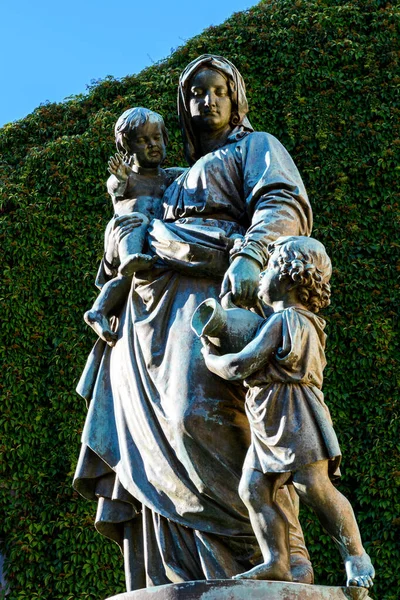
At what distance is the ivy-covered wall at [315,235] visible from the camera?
36.0 ft

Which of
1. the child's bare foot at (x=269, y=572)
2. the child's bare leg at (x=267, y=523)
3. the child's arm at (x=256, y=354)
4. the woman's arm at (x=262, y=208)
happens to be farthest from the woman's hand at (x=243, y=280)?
the child's bare foot at (x=269, y=572)

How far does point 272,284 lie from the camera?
443cm

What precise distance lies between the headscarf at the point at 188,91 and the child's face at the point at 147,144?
16 centimetres

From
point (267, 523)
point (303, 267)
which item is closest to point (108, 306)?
point (303, 267)

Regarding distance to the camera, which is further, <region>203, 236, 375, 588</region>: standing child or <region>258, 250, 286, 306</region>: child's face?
<region>258, 250, 286, 306</region>: child's face

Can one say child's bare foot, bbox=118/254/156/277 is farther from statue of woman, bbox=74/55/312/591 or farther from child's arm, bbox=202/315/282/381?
child's arm, bbox=202/315/282/381

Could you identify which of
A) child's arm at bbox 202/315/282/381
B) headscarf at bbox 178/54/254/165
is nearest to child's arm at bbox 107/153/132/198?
headscarf at bbox 178/54/254/165

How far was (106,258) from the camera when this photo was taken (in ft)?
17.5

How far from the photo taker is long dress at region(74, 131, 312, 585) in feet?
14.9

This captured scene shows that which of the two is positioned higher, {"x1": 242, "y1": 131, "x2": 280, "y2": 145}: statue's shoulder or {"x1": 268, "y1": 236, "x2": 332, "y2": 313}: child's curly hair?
{"x1": 242, "y1": 131, "x2": 280, "y2": 145}: statue's shoulder

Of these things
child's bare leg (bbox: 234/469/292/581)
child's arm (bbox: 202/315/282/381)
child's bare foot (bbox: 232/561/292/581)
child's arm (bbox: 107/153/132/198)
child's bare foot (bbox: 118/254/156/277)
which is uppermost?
child's arm (bbox: 107/153/132/198)

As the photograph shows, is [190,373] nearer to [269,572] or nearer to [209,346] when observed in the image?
[209,346]

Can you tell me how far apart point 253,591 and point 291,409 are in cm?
66

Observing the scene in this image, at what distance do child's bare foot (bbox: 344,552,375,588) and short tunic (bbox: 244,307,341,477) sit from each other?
32 centimetres
